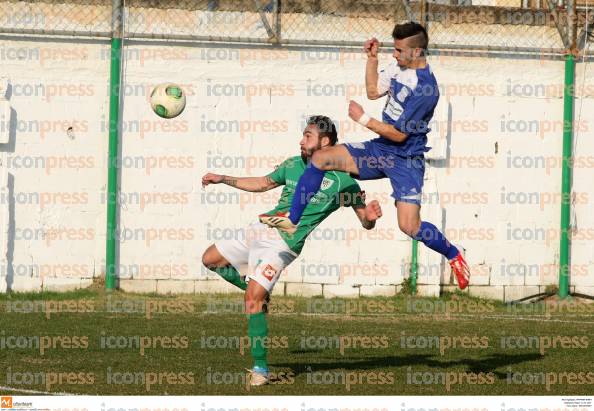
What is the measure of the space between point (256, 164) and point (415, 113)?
7980mm

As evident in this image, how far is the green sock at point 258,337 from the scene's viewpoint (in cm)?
1071

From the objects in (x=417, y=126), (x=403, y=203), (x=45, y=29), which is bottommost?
(x=403, y=203)

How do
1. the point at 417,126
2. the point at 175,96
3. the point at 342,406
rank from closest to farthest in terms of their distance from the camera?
the point at 342,406 < the point at 417,126 < the point at 175,96

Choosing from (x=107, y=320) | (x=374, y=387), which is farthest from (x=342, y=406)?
(x=107, y=320)

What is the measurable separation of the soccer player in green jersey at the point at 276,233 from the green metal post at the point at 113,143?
725cm

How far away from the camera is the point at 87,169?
18953 millimetres

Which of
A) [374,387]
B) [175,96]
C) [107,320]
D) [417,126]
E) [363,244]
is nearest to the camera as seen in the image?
[374,387]

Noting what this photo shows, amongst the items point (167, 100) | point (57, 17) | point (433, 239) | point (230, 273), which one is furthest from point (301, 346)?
point (57, 17)

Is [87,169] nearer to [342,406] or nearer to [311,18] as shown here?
[311,18]

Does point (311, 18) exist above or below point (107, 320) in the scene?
above

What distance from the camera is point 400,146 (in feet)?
38.4

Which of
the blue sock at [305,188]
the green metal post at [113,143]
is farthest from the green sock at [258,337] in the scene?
the green metal post at [113,143]

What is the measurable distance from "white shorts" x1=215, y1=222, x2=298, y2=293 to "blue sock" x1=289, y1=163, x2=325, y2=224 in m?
0.28

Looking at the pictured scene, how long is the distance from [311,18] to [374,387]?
1024 centimetres
